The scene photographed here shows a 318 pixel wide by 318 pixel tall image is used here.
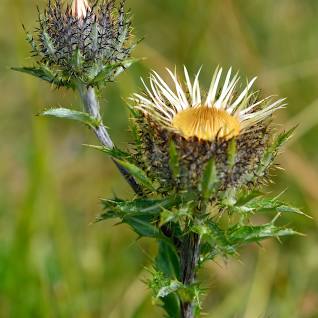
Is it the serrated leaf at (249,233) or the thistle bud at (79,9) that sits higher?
the thistle bud at (79,9)

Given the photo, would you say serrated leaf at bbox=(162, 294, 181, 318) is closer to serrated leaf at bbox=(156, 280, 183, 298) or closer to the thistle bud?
serrated leaf at bbox=(156, 280, 183, 298)

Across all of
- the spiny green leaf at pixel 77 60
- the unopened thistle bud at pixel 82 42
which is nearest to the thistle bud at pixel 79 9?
the unopened thistle bud at pixel 82 42

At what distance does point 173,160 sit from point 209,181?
0.36ft

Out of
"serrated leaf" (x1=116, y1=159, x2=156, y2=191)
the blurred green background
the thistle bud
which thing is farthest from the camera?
the blurred green background

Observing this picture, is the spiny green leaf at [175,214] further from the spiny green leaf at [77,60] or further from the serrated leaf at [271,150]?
the spiny green leaf at [77,60]

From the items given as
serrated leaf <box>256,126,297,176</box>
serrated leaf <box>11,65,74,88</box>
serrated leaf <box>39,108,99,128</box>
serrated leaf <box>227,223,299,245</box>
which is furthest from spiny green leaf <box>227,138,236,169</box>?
serrated leaf <box>11,65,74,88</box>

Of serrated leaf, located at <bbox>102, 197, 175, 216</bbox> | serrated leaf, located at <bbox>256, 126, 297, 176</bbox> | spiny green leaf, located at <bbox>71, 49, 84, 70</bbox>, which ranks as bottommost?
serrated leaf, located at <bbox>102, 197, 175, 216</bbox>

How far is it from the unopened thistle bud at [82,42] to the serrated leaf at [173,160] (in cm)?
39

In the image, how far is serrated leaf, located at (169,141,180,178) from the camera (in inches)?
66.3

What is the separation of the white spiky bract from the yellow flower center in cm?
3

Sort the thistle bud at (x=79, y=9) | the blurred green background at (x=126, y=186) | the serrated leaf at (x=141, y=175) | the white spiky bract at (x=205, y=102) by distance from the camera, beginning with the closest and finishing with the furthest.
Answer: the serrated leaf at (x=141, y=175)
the white spiky bract at (x=205, y=102)
the thistle bud at (x=79, y=9)
the blurred green background at (x=126, y=186)

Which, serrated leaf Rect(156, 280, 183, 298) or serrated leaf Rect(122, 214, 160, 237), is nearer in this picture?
serrated leaf Rect(156, 280, 183, 298)

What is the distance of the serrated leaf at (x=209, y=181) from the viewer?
1.64m

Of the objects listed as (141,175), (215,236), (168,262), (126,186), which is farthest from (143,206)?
(126,186)
